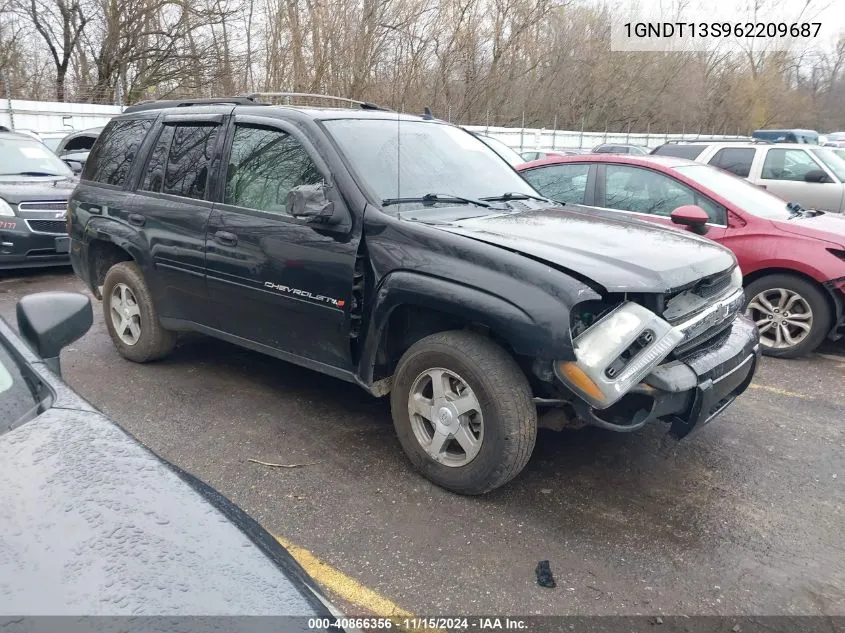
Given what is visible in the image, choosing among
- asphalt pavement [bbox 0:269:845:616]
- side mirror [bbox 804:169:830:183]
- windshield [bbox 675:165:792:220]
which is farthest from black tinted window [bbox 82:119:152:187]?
side mirror [bbox 804:169:830:183]

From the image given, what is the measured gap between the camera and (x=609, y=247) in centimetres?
338

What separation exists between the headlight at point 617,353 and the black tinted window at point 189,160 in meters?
2.79

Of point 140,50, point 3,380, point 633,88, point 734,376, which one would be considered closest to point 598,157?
point 734,376

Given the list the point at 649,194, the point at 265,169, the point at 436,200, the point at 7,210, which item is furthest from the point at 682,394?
the point at 7,210

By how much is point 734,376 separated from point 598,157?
366 cm

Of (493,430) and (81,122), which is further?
(81,122)

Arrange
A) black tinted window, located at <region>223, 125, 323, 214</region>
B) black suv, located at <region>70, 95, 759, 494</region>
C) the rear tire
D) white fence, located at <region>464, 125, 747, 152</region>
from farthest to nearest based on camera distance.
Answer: white fence, located at <region>464, 125, 747, 152</region> → the rear tire → black tinted window, located at <region>223, 125, 323, 214</region> → black suv, located at <region>70, 95, 759, 494</region>

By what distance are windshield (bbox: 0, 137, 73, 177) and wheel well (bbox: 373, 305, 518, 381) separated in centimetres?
758

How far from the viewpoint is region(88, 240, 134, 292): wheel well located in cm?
529

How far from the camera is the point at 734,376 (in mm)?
3438

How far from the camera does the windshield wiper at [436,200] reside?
370cm

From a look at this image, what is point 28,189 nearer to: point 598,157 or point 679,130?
point 598,157

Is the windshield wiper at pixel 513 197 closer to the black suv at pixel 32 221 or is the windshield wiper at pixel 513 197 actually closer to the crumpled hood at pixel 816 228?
the crumpled hood at pixel 816 228

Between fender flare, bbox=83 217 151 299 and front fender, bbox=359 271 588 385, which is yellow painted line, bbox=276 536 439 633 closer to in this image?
front fender, bbox=359 271 588 385
